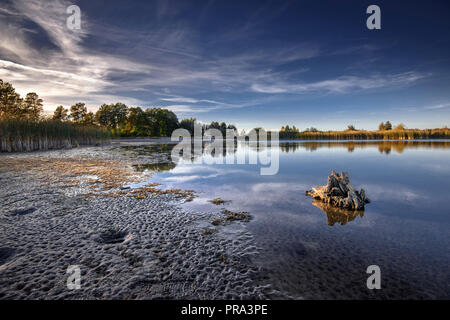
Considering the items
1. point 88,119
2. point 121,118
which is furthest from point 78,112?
point 121,118

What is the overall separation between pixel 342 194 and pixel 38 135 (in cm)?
4382

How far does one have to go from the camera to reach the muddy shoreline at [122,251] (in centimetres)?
355

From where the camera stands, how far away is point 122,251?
4.81 m

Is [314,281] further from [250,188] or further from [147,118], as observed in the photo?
[147,118]

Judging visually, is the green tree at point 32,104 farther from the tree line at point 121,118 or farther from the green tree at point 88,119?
the green tree at point 88,119

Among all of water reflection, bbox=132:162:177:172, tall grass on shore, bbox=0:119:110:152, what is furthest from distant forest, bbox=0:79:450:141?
water reflection, bbox=132:162:177:172

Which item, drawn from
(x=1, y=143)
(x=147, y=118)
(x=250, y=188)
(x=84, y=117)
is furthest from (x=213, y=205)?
(x=84, y=117)

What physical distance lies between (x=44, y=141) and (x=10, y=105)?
45.2 metres

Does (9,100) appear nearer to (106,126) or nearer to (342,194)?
(106,126)

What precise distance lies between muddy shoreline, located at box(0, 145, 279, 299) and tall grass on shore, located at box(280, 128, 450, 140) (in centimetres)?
10675

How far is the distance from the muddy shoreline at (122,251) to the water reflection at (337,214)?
354 centimetres

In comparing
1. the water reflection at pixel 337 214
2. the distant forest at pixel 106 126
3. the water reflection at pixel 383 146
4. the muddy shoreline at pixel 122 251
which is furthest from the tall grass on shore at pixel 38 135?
the water reflection at pixel 383 146

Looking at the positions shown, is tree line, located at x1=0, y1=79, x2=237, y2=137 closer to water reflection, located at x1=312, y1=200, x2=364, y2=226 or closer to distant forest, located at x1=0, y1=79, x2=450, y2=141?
distant forest, located at x1=0, y1=79, x2=450, y2=141

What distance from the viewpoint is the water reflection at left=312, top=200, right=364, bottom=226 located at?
7103mm
